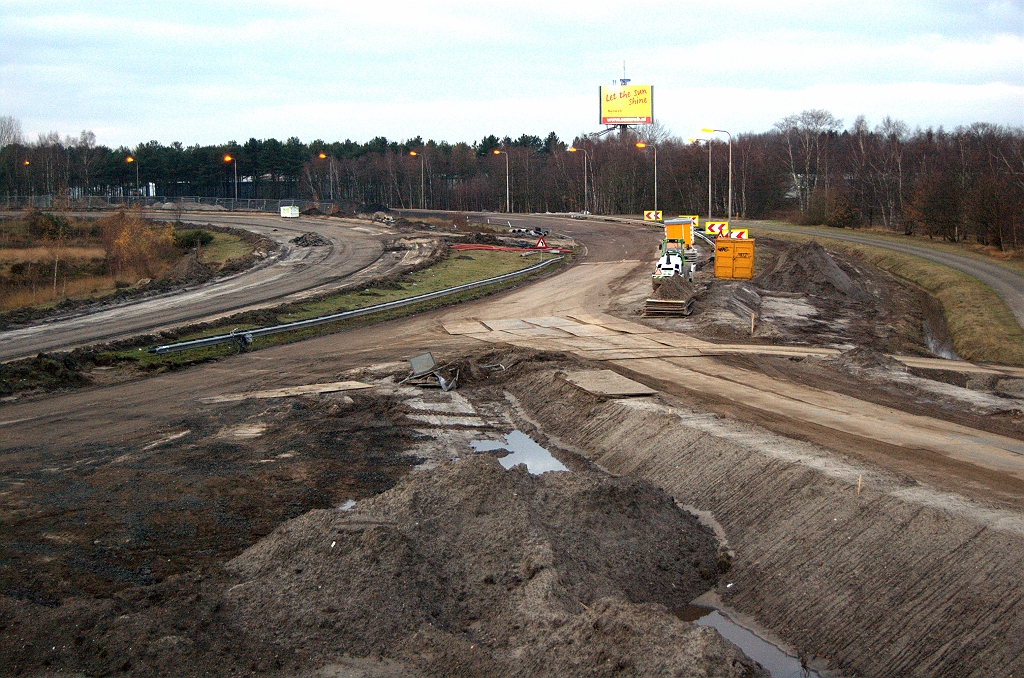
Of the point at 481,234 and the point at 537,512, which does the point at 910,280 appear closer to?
the point at 481,234

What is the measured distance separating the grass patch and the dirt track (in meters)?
4.30

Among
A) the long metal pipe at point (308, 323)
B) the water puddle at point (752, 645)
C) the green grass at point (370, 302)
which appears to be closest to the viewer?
the water puddle at point (752, 645)

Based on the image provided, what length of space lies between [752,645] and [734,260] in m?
29.4

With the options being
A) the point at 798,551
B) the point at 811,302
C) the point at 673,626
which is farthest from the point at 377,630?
the point at 811,302

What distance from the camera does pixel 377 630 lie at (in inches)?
343

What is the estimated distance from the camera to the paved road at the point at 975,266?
32.7 metres

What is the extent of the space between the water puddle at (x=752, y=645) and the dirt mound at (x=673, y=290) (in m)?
22.2

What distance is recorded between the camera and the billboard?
108500 mm

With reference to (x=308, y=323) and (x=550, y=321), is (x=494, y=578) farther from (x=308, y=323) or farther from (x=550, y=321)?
(x=550, y=321)

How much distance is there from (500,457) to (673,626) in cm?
824

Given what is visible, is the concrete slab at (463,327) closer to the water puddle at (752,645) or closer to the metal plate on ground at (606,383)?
the metal plate on ground at (606,383)

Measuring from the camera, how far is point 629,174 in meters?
114

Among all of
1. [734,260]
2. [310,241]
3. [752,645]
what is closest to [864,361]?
[752,645]

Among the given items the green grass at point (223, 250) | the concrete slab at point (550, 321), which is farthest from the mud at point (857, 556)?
the green grass at point (223, 250)
